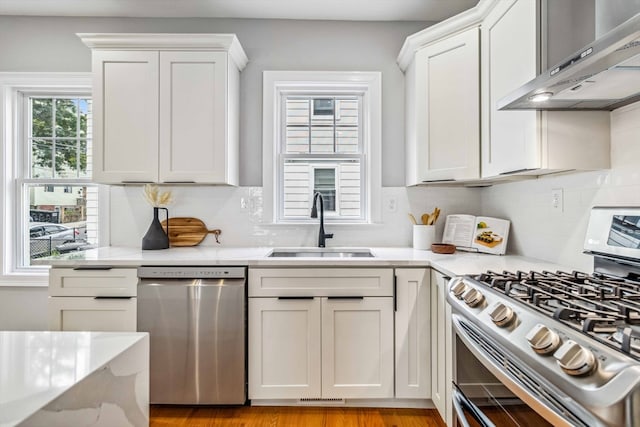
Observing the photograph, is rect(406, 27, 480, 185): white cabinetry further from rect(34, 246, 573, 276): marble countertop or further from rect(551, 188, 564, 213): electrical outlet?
rect(34, 246, 573, 276): marble countertop

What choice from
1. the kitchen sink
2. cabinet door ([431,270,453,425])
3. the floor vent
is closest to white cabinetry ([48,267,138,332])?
the kitchen sink

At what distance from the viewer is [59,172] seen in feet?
9.34

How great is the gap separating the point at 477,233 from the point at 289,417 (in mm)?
1662

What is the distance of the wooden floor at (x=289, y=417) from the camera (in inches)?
80.1

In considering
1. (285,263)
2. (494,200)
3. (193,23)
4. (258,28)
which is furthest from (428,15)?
(285,263)

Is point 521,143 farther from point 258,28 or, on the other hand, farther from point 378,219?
point 258,28

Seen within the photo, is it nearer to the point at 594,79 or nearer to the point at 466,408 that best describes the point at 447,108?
the point at 594,79

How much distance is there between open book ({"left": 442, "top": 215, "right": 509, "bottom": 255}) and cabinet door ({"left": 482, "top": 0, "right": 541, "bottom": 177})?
18.1 inches

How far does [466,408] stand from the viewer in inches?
52.9

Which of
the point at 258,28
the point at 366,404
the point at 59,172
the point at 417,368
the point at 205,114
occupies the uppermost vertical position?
the point at 258,28

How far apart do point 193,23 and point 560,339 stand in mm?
3016

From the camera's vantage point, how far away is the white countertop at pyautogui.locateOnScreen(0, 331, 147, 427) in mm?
631

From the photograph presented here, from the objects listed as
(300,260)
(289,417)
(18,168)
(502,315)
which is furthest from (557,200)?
(18,168)

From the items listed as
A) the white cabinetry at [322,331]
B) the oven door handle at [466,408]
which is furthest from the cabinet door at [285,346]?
the oven door handle at [466,408]
